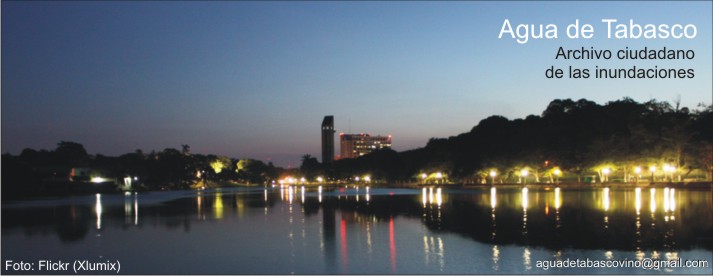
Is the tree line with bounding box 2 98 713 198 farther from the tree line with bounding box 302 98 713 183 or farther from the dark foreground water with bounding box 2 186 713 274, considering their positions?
the dark foreground water with bounding box 2 186 713 274

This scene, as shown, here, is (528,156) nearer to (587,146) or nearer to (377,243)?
(587,146)

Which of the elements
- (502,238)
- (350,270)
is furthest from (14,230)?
(502,238)

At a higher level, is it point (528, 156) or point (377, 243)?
point (528, 156)

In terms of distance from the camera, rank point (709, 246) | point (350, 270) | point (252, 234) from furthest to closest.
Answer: point (252, 234)
point (709, 246)
point (350, 270)

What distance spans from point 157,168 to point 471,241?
98.6 meters

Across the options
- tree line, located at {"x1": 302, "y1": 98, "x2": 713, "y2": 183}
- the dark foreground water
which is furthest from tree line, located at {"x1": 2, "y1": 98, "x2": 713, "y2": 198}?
the dark foreground water

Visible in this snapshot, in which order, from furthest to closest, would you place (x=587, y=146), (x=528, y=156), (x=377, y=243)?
(x=528, y=156)
(x=587, y=146)
(x=377, y=243)

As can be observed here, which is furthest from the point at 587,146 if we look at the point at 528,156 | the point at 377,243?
the point at 377,243

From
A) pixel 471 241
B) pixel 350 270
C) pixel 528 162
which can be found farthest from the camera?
pixel 528 162

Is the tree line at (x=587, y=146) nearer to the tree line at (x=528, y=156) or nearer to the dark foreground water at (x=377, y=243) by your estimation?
the tree line at (x=528, y=156)

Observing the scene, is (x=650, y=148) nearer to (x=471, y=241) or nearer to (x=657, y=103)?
(x=657, y=103)

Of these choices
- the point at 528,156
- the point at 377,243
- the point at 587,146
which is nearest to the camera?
the point at 377,243

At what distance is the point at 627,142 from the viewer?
62312mm

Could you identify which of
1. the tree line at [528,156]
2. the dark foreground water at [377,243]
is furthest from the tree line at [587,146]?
the dark foreground water at [377,243]
